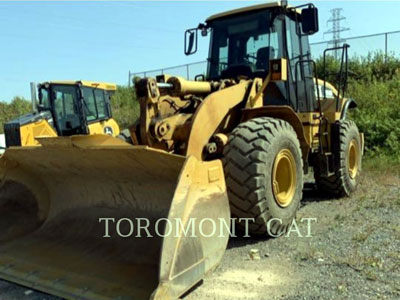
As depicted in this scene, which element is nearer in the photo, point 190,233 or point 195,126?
point 190,233

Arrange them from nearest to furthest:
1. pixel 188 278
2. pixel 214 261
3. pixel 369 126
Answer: pixel 188 278 → pixel 214 261 → pixel 369 126

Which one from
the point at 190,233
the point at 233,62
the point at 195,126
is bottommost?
the point at 190,233

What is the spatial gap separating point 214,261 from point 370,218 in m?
3.09

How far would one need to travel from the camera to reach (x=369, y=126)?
38.7 feet

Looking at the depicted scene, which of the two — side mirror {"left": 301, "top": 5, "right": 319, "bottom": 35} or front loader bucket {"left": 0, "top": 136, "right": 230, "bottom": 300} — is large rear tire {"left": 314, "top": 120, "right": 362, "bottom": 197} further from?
front loader bucket {"left": 0, "top": 136, "right": 230, "bottom": 300}

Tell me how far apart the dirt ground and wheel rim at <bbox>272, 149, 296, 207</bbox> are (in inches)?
17.6

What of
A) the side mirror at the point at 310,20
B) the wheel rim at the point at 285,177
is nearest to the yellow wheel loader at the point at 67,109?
the side mirror at the point at 310,20

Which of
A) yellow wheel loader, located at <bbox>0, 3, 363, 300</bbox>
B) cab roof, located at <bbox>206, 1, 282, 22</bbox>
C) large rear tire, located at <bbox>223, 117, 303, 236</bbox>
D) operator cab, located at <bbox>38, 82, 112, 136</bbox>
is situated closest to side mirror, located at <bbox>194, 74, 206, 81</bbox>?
yellow wheel loader, located at <bbox>0, 3, 363, 300</bbox>

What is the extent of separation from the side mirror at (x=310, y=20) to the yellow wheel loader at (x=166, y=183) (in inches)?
0.5

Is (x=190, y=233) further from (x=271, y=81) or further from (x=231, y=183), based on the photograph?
(x=271, y=81)

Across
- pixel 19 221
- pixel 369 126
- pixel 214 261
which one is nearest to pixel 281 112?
pixel 214 261

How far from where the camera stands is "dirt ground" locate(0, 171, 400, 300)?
3418 mm

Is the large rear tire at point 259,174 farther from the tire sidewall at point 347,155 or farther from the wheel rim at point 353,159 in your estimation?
the wheel rim at point 353,159

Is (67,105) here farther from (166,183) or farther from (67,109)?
(166,183)
